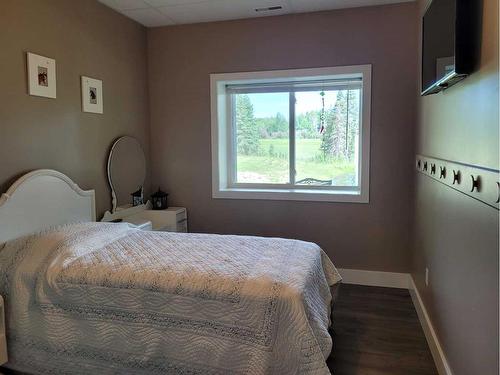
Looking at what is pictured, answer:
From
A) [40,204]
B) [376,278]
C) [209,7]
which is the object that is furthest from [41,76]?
[376,278]

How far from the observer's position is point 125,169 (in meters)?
3.62

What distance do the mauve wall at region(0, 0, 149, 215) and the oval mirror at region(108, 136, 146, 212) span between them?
7 centimetres

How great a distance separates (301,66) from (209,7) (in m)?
0.96

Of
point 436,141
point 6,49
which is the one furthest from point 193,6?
point 436,141

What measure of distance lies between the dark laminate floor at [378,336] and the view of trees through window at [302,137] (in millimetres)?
1140

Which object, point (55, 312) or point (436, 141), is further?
point (436, 141)

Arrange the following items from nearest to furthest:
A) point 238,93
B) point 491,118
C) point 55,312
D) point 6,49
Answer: point 491,118
point 55,312
point 6,49
point 238,93

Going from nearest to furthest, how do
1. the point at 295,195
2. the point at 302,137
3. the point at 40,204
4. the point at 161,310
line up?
1. the point at 161,310
2. the point at 40,204
3. the point at 295,195
4. the point at 302,137

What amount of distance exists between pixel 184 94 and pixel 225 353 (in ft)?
9.11

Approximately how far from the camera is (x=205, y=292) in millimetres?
1921

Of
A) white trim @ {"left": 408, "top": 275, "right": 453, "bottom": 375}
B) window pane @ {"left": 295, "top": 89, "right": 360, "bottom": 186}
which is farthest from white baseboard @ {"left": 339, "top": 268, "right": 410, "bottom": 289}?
window pane @ {"left": 295, "top": 89, "right": 360, "bottom": 186}

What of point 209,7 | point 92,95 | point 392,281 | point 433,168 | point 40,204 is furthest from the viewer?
point 392,281

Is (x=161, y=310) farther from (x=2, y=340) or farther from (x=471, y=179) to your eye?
(x=471, y=179)

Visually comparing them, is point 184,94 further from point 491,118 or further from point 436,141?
point 491,118
